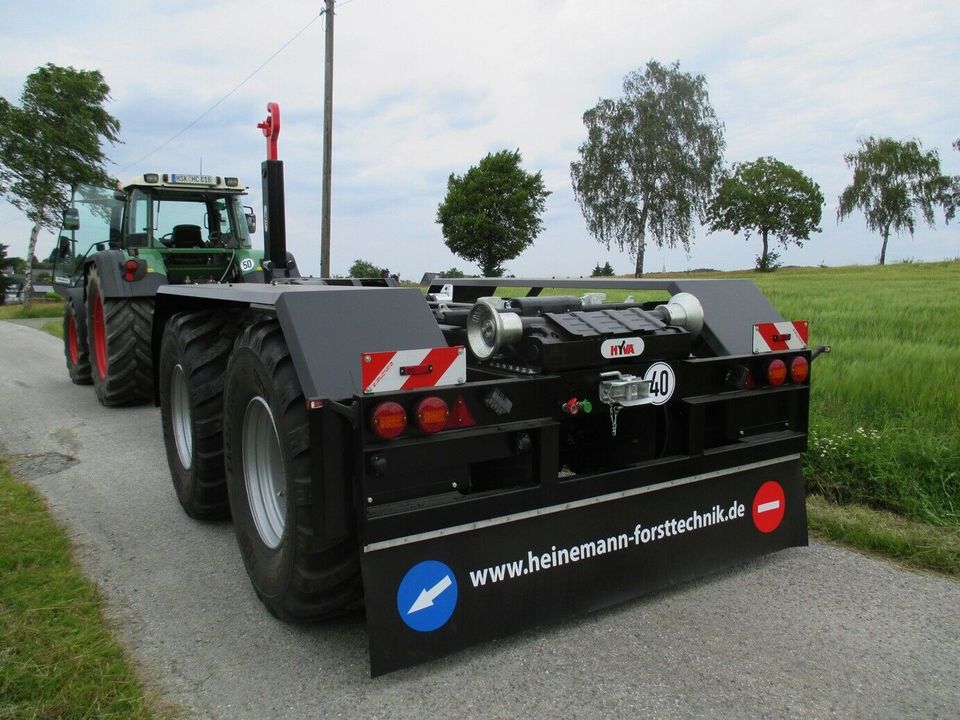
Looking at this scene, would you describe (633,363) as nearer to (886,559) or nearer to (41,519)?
(886,559)

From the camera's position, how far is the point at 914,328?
8.99 metres

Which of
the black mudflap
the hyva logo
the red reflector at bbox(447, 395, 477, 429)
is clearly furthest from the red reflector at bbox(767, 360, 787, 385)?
the red reflector at bbox(447, 395, 477, 429)

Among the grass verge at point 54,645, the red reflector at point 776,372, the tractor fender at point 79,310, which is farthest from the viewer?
the tractor fender at point 79,310

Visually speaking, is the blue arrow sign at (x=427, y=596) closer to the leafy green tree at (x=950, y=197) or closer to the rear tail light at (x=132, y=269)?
the rear tail light at (x=132, y=269)

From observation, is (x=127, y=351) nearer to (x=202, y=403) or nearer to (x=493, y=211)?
(x=202, y=403)

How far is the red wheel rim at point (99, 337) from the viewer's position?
334 inches

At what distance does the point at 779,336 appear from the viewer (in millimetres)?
3502

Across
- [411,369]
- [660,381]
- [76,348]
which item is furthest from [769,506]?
[76,348]

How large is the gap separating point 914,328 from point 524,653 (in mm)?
8129

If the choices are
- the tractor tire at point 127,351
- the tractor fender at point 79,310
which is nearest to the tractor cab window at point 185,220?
the tractor tire at point 127,351

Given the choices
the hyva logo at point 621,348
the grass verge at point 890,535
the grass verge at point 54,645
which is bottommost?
the grass verge at point 54,645

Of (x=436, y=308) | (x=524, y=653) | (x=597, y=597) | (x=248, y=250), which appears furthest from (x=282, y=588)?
(x=248, y=250)

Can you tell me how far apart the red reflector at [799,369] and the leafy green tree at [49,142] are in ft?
83.2

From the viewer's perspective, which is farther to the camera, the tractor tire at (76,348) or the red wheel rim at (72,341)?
the red wheel rim at (72,341)
